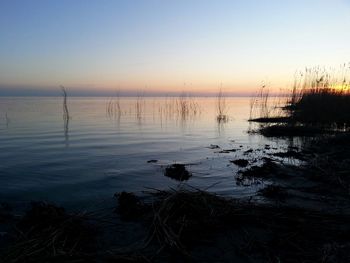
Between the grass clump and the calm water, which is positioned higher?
the grass clump

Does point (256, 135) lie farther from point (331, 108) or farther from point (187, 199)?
point (187, 199)

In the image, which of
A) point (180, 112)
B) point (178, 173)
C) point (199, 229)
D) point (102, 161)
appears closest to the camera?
point (199, 229)

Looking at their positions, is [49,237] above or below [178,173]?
above

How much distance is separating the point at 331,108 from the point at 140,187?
50.6 feet

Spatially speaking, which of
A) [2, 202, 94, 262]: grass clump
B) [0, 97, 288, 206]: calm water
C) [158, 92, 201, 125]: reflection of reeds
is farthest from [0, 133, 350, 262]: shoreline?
[158, 92, 201, 125]: reflection of reeds

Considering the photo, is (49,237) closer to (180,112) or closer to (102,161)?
(102,161)

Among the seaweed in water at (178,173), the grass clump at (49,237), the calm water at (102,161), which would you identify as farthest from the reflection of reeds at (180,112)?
the grass clump at (49,237)

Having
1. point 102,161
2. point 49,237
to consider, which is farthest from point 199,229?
point 102,161

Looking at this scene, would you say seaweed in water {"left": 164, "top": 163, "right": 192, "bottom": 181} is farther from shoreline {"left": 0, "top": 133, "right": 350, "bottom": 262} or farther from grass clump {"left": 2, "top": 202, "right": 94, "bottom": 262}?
grass clump {"left": 2, "top": 202, "right": 94, "bottom": 262}

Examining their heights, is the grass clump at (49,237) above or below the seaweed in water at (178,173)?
above

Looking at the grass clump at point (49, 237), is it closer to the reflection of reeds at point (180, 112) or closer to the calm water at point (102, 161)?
the calm water at point (102, 161)

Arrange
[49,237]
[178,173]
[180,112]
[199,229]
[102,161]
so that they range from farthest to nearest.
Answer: [180,112] < [102,161] < [178,173] < [199,229] < [49,237]

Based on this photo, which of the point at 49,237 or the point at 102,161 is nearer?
the point at 49,237

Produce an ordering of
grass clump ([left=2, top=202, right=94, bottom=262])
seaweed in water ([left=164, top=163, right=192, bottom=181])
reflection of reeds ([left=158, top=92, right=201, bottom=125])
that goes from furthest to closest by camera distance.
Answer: reflection of reeds ([left=158, top=92, right=201, bottom=125]) < seaweed in water ([left=164, top=163, right=192, bottom=181]) < grass clump ([left=2, top=202, right=94, bottom=262])
